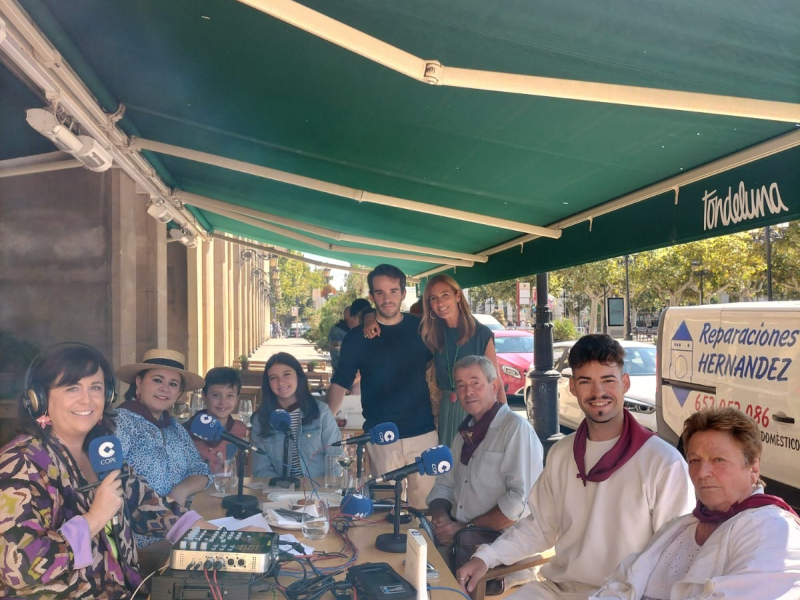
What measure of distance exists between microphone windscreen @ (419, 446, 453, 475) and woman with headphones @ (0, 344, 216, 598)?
→ 103cm

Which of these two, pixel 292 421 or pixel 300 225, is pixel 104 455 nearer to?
pixel 292 421

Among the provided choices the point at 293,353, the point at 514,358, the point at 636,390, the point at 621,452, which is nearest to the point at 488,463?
the point at 621,452

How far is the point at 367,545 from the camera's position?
2.79 meters

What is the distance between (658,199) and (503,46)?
6.19 feet

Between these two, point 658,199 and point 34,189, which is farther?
point 34,189

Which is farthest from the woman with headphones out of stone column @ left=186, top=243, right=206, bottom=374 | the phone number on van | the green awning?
stone column @ left=186, top=243, right=206, bottom=374

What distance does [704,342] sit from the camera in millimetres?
6965

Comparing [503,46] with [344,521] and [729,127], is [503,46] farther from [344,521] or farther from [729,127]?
[344,521]

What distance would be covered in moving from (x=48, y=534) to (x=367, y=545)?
1206mm

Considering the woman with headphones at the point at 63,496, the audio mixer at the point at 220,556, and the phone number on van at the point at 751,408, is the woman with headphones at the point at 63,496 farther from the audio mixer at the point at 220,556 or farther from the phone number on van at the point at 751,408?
the phone number on van at the point at 751,408

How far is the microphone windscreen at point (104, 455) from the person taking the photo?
221 cm

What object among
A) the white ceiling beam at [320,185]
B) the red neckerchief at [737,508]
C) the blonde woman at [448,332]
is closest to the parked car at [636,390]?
A: the white ceiling beam at [320,185]

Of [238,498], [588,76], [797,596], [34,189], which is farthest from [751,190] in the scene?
[34,189]

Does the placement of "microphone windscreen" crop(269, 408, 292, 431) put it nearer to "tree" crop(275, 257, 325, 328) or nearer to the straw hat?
the straw hat
